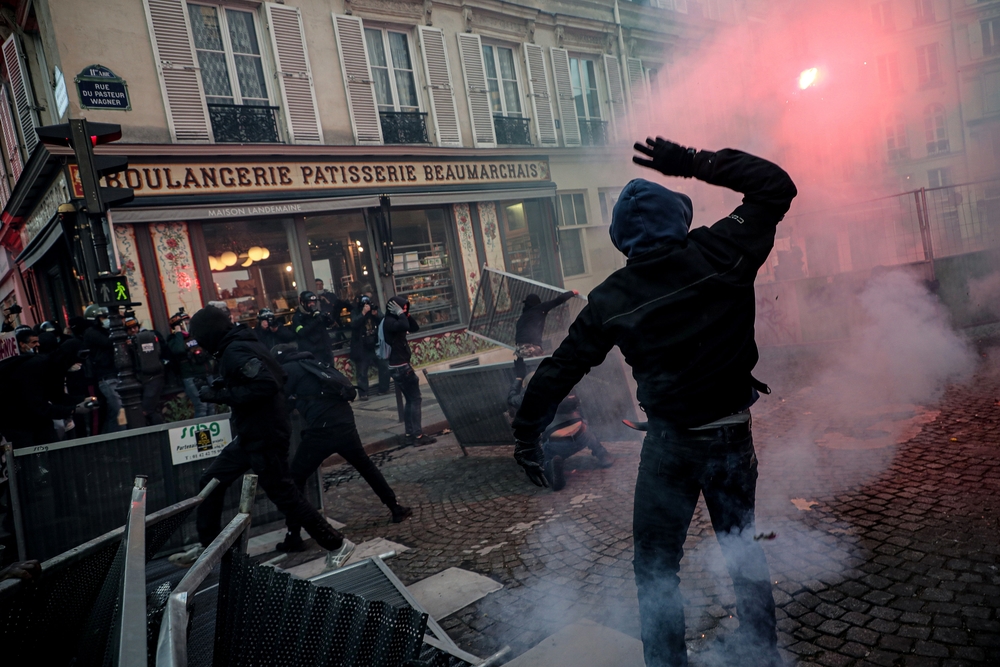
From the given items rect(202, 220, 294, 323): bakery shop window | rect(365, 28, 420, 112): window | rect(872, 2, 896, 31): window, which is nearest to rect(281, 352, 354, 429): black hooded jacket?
rect(202, 220, 294, 323): bakery shop window

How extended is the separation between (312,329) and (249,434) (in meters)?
5.70

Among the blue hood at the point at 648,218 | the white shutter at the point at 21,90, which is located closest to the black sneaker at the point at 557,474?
the blue hood at the point at 648,218

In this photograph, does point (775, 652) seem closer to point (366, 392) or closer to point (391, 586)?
point (391, 586)

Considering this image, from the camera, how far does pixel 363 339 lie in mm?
10320

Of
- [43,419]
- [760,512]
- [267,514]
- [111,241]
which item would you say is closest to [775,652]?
[760,512]

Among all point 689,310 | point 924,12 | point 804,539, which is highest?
point 924,12

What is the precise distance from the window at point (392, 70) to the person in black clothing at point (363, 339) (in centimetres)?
434

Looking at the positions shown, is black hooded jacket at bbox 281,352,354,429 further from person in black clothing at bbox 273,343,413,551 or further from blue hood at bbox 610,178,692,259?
blue hood at bbox 610,178,692,259

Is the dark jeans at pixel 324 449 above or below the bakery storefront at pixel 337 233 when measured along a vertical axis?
below

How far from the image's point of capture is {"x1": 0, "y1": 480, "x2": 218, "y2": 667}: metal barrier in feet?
5.09

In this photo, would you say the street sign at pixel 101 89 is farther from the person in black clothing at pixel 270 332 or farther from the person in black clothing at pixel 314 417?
the person in black clothing at pixel 314 417

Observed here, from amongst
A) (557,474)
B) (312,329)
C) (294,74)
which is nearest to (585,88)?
(294,74)

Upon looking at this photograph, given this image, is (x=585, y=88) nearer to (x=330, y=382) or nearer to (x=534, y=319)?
(x=534, y=319)

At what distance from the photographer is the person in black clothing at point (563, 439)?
4898mm
